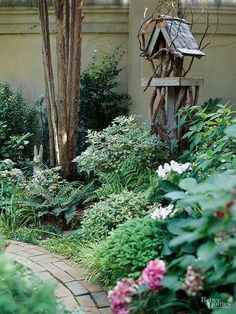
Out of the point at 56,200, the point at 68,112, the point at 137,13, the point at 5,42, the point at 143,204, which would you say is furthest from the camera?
the point at 5,42

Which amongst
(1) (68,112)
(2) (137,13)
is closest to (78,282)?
(1) (68,112)

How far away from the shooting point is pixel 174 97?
13.1ft

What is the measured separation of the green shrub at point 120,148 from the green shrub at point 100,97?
1.39m

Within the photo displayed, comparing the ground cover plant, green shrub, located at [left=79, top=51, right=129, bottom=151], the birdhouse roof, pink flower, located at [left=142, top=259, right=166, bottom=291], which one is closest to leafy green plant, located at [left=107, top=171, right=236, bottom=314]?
pink flower, located at [left=142, top=259, right=166, bottom=291]

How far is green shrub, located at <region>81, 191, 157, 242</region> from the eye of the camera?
296cm

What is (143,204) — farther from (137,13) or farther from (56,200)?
(137,13)

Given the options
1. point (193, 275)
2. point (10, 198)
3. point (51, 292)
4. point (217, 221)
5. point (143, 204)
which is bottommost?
point (10, 198)

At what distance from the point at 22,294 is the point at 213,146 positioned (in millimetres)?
1964

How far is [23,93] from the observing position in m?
6.23

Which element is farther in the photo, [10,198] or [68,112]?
[68,112]

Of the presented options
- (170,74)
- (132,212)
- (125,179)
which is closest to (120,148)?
(125,179)

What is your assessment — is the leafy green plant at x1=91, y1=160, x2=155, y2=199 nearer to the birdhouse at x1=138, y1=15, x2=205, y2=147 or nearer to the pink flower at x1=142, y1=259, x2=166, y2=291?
the birdhouse at x1=138, y1=15, x2=205, y2=147

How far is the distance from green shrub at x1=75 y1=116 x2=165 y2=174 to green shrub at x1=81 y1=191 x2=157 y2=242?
2.47 ft

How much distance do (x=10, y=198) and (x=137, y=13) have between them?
10.8 ft
